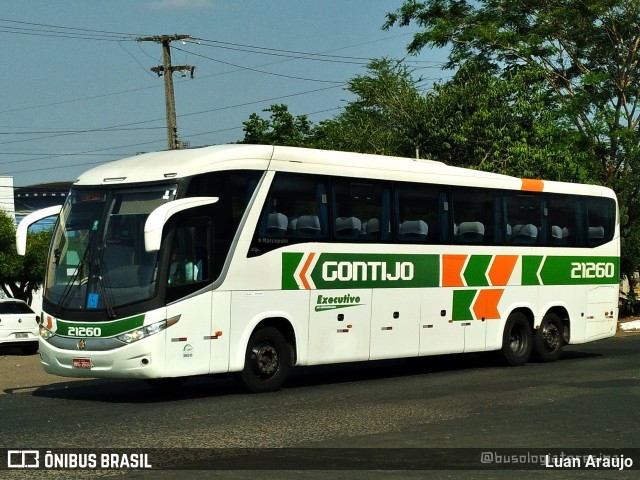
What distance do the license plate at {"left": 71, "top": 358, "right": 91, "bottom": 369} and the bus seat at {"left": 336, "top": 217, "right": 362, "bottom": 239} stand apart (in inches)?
176

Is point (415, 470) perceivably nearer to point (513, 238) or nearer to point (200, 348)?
point (200, 348)

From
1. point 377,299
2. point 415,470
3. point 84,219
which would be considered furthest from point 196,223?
point 415,470

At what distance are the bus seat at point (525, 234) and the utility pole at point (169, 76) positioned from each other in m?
17.0

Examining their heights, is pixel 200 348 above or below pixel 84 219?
below

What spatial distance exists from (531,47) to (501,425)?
89.0 feet

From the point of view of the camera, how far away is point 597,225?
23.9 m

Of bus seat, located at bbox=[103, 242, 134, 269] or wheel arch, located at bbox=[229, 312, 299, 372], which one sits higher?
bus seat, located at bbox=[103, 242, 134, 269]

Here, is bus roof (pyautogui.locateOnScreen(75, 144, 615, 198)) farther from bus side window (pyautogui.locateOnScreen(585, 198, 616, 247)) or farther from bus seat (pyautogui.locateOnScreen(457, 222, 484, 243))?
bus side window (pyautogui.locateOnScreen(585, 198, 616, 247))

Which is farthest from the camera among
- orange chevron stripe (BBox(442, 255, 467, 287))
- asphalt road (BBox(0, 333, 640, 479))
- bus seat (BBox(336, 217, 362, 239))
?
orange chevron stripe (BBox(442, 255, 467, 287))

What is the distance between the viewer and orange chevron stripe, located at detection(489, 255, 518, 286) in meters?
21.1

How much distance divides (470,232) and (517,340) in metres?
2.65

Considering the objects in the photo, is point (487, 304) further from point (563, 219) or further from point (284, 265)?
point (284, 265)

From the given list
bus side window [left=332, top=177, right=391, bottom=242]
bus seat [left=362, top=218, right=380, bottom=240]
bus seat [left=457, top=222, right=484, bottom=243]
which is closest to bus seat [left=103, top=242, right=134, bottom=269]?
bus side window [left=332, top=177, right=391, bottom=242]

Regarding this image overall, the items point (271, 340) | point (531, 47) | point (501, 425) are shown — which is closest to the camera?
point (501, 425)
